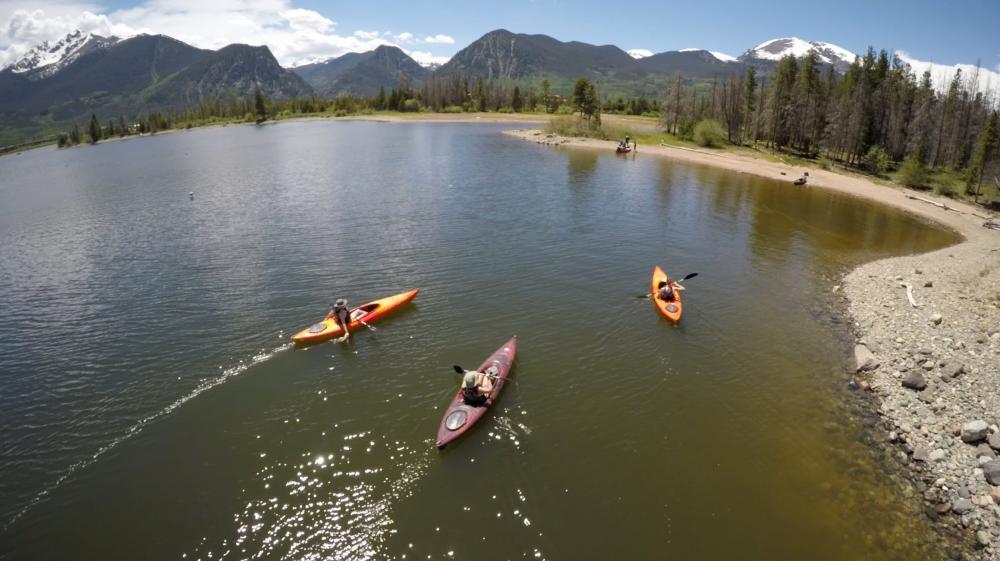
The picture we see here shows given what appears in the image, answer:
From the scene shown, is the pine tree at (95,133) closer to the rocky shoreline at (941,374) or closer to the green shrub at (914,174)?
the rocky shoreline at (941,374)

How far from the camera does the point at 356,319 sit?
82.6 feet

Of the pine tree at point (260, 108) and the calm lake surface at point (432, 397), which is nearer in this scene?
the calm lake surface at point (432, 397)

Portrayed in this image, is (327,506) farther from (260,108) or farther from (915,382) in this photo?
(260,108)

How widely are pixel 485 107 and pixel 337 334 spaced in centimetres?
17465

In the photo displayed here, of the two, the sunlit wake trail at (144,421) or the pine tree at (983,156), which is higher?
the pine tree at (983,156)

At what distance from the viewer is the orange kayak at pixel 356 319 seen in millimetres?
24062

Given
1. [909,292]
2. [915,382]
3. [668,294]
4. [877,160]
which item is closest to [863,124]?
[877,160]

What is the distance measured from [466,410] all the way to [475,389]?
0.86 meters

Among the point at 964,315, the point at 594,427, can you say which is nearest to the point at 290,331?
the point at 594,427

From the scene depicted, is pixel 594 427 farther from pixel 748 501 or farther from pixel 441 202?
pixel 441 202

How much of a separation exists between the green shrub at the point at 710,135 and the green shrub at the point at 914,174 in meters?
35.3

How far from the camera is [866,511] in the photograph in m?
15.4

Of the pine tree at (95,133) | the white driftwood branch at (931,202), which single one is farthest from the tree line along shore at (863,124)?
the pine tree at (95,133)

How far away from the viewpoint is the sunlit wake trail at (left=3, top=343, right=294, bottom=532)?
15.7 m
